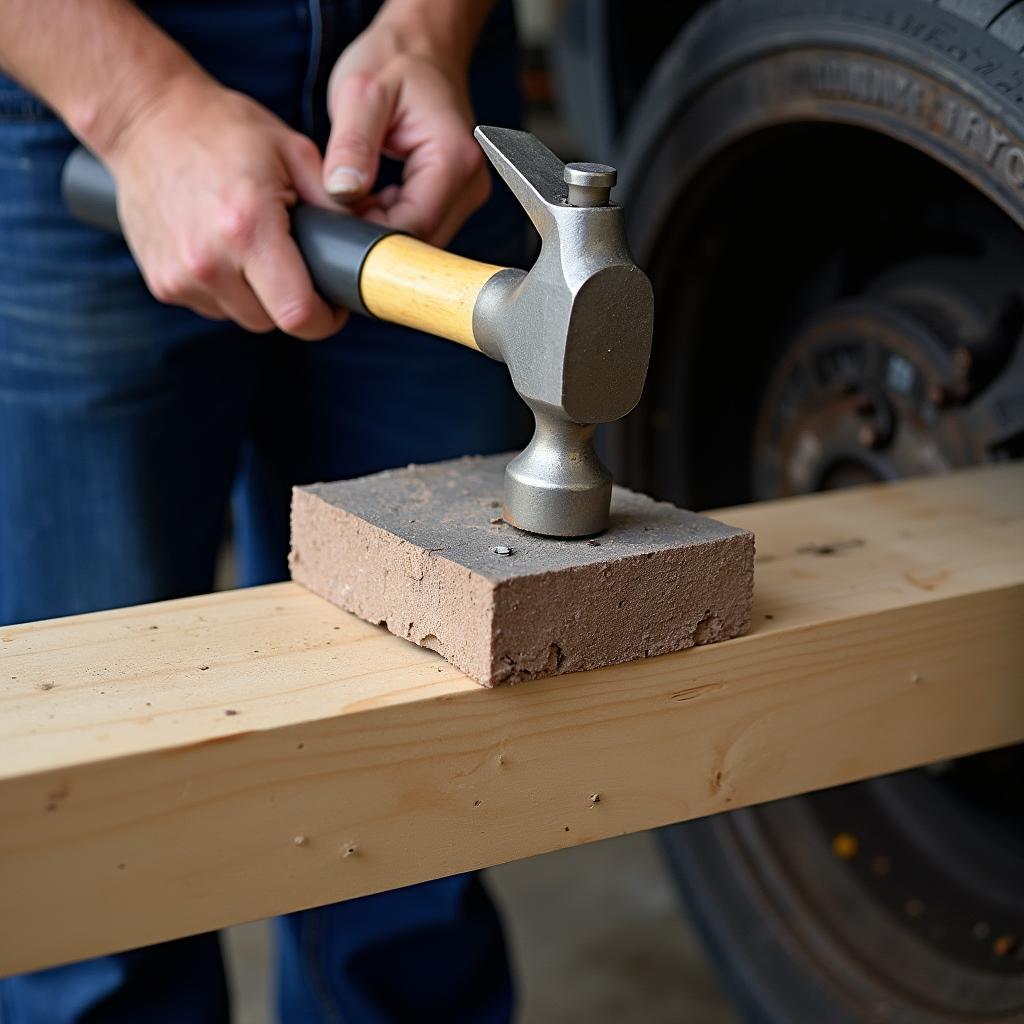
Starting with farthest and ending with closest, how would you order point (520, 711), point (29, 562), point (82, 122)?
point (29, 562) < point (82, 122) < point (520, 711)

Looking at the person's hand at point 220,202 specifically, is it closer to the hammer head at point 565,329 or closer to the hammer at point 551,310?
the hammer at point 551,310

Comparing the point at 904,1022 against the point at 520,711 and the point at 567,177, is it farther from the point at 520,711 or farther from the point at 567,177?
the point at 567,177

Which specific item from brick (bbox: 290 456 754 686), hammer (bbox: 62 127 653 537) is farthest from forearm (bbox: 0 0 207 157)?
brick (bbox: 290 456 754 686)

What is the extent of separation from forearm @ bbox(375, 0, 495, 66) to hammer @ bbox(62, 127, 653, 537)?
274 mm

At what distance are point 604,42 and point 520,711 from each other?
0.99m

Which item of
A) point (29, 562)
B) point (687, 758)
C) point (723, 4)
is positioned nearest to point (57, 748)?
point (687, 758)

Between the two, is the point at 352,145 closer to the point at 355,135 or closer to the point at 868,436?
the point at 355,135

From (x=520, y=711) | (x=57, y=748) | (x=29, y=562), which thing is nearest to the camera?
(x=57, y=748)

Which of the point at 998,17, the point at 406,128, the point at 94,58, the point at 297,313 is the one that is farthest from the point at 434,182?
the point at 998,17

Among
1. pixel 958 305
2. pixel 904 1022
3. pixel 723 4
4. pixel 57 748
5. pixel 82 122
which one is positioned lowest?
pixel 904 1022

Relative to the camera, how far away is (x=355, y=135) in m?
0.98

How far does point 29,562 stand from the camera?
1151 millimetres

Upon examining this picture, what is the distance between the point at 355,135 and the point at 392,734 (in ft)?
1.58

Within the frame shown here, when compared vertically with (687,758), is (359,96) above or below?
above
